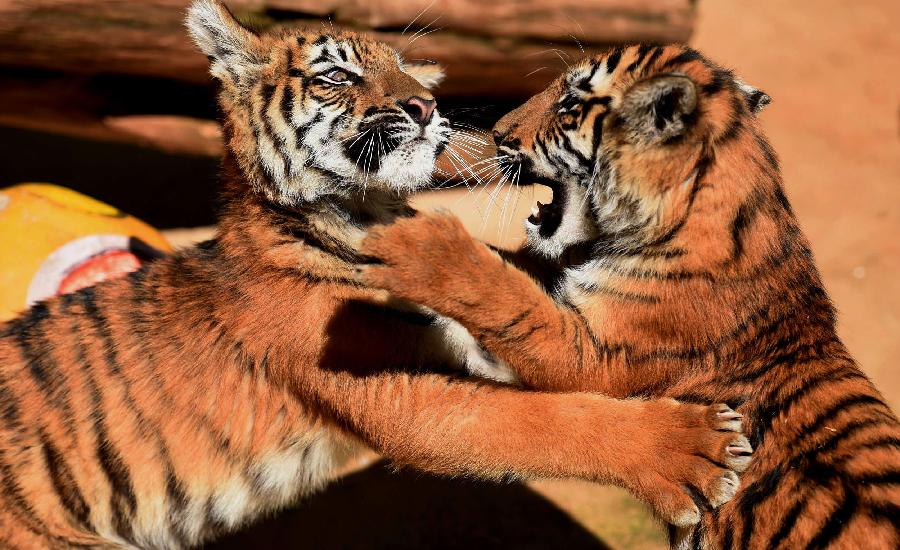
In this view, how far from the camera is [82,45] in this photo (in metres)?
4.03

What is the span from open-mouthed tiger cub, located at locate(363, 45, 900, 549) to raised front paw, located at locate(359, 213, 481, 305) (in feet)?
0.05

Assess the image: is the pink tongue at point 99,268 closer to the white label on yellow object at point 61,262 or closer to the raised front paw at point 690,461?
the white label on yellow object at point 61,262

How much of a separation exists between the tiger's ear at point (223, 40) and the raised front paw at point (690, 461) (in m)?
1.62

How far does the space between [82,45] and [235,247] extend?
185 centimetres

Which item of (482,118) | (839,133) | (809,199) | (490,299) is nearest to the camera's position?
(490,299)

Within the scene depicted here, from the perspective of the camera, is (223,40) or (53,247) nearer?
(223,40)

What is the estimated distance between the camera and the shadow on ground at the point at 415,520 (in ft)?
12.6

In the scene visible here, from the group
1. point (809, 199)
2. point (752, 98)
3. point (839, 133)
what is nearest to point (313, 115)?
point (752, 98)

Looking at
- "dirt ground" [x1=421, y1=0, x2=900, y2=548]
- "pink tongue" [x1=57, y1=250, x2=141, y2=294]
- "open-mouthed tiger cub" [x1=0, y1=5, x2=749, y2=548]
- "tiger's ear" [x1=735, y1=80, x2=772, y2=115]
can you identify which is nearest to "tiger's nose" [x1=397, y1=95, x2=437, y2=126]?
"open-mouthed tiger cub" [x1=0, y1=5, x2=749, y2=548]

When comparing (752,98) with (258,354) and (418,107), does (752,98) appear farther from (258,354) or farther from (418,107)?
(258,354)

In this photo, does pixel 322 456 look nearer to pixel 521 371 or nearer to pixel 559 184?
pixel 521 371

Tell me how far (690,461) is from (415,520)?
189cm

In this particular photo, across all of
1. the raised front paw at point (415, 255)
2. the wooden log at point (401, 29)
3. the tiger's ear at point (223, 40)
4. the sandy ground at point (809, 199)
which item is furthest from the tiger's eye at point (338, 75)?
the sandy ground at point (809, 199)

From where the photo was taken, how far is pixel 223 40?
2.80m
